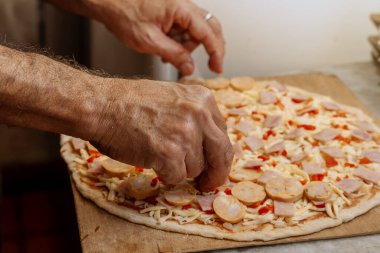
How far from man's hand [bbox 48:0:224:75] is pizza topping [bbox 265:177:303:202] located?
72cm

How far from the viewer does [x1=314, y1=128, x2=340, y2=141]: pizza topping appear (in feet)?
7.49

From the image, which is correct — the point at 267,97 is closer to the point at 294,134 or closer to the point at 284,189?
the point at 294,134

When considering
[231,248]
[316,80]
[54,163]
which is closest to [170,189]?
[231,248]

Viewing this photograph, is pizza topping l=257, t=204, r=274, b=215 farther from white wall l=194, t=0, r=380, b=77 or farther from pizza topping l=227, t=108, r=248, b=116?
white wall l=194, t=0, r=380, b=77

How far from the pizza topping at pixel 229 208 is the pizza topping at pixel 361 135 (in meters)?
0.63

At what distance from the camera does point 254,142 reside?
228 cm

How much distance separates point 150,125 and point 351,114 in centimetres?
106

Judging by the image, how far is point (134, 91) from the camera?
182cm

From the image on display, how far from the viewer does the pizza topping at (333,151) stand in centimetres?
218

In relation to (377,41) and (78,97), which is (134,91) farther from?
(377,41)

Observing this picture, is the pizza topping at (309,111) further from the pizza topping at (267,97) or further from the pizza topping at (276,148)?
the pizza topping at (276,148)

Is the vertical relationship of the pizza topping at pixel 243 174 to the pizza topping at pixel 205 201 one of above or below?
above

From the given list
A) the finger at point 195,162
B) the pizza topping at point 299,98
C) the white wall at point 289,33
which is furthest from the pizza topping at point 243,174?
the white wall at point 289,33

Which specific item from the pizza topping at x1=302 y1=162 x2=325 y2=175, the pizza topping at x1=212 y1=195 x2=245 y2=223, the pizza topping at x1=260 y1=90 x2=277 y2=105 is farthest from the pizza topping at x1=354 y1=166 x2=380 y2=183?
the pizza topping at x1=260 y1=90 x2=277 y2=105
